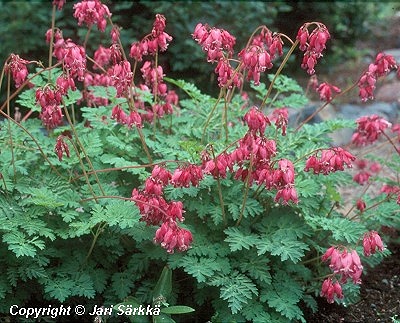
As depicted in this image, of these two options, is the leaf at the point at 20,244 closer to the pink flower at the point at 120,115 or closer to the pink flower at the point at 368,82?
the pink flower at the point at 120,115

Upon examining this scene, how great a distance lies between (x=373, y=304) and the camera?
4117 millimetres

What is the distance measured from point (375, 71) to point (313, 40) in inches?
22.8

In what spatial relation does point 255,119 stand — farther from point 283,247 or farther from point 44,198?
point 44,198

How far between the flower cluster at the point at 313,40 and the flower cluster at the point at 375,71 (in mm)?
451

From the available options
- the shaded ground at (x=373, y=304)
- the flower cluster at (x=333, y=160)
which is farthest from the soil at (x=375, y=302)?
the flower cluster at (x=333, y=160)

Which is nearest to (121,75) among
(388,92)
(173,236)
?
(173,236)

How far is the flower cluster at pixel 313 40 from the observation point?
3.15 meters

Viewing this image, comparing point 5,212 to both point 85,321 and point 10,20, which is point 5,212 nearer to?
point 85,321

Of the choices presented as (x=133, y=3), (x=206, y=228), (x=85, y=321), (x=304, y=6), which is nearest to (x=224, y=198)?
(x=206, y=228)

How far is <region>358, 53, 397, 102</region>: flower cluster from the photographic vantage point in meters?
3.53

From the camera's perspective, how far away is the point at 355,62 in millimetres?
9195

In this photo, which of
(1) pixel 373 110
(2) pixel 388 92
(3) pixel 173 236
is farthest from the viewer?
(2) pixel 388 92

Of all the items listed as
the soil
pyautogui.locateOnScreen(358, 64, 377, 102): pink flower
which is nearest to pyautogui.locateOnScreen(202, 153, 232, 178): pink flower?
pyautogui.locateOnScreen(358, 64, 377, 102): pink flower

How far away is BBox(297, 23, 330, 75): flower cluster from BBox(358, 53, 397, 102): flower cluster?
451mm
